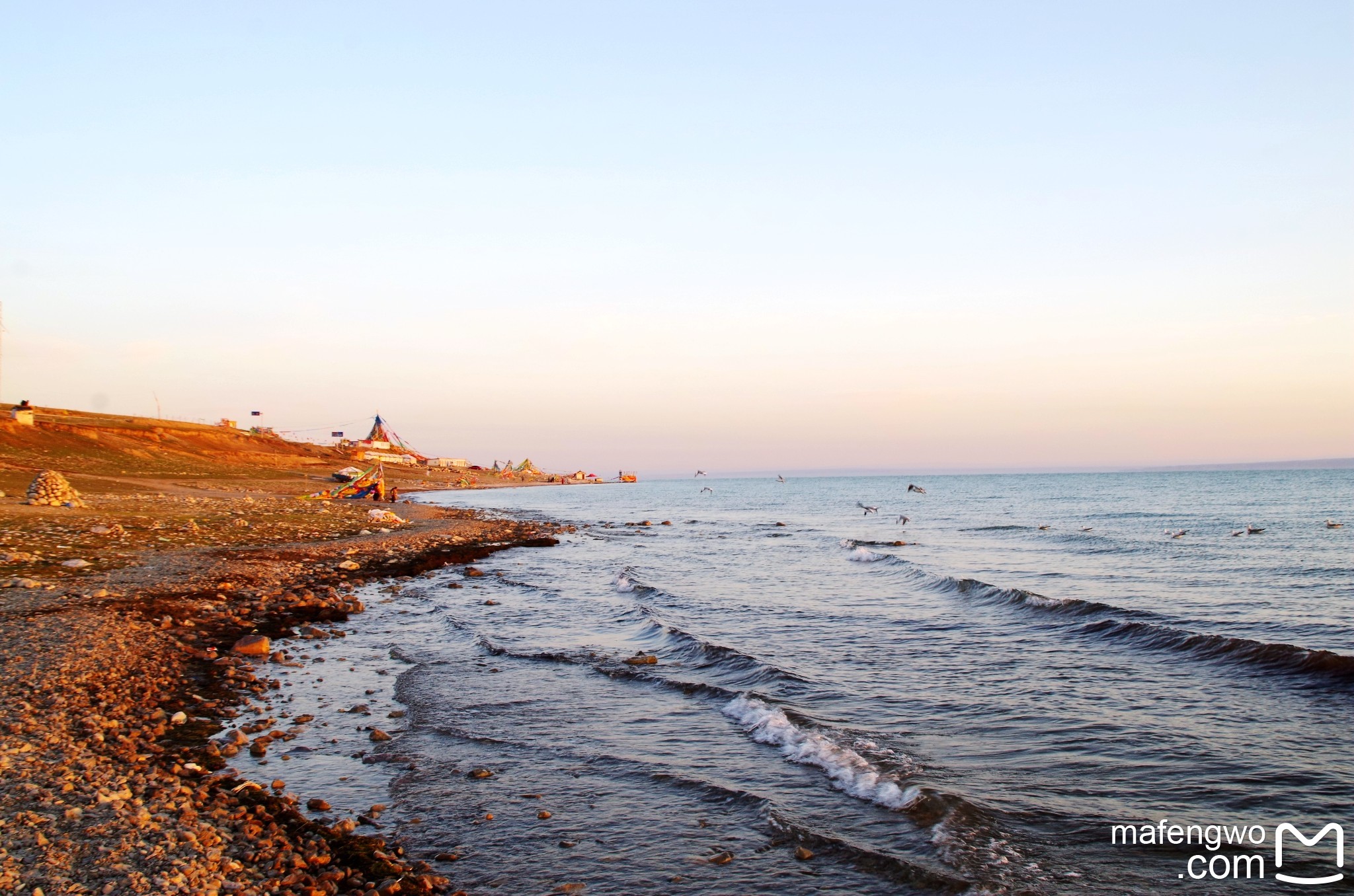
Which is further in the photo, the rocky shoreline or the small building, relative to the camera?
the small building

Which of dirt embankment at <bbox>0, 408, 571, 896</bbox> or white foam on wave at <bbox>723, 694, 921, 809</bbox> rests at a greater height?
dirt embankment at <bbox>0, 408, 571, 896</bbox>

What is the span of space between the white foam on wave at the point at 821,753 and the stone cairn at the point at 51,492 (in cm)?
2877

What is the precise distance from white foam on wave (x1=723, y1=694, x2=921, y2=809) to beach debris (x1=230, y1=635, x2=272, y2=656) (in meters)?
8.80

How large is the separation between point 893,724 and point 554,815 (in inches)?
226

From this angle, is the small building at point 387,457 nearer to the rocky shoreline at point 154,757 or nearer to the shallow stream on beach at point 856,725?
the shallow stream on beach at point 856,725

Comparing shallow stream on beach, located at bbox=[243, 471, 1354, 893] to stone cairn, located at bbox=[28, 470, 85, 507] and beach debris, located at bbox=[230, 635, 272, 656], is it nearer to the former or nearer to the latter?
beach debris, located at bbox=[230, 635, 272, 656]

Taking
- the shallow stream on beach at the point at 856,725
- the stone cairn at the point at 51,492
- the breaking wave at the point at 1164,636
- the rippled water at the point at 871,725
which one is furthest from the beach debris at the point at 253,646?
the stone cairn at the point at 51,492

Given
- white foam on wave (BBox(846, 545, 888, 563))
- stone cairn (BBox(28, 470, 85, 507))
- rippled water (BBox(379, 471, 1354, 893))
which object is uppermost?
stone cairn (BBox(28, 470, 85, 507))

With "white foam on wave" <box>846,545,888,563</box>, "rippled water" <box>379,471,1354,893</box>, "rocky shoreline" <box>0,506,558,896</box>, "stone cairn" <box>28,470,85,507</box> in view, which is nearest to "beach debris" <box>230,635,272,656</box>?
"rocky shoreline" <box>0,506,558,896</box>

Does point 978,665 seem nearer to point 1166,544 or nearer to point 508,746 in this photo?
point 508,746

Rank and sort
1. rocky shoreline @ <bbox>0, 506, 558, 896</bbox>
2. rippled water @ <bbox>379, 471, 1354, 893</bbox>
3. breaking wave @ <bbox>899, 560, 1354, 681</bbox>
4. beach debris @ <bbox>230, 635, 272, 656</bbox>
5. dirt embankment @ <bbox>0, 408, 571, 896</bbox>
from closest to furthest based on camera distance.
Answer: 1. rocky shoreline @ <bbox>0, 506, 558, 896</bbox>
2. dirt embankment @ <bbox>0, 408, 571, 896</bbox>
3. rippled water @ <bbox>379, 471, 1354, 893</bbox>
4. beach debris @ <bbox>230, 635, 272, 656</bbox>
5. breaking wave @ <bbox>899, 560, 1354, 681</bbox>

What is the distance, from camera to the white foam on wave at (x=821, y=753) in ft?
30.5

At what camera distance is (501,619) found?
20781 millimetres

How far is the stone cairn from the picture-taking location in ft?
93.9
